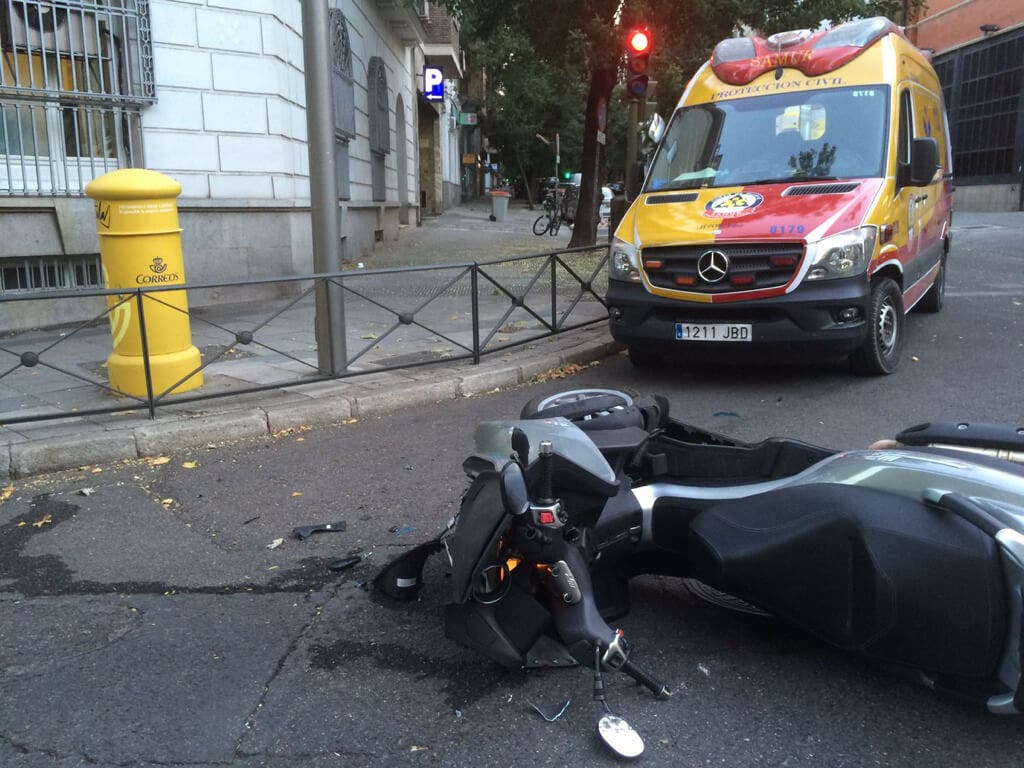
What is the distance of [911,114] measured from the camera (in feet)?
24.2

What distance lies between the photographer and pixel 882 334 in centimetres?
681

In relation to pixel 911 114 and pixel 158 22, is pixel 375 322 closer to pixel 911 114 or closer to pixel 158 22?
pixel 158 22

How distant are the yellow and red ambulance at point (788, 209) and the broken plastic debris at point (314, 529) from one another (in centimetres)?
322

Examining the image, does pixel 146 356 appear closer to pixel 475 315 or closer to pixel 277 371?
pixel 277 371

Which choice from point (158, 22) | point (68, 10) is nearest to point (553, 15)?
point (158, 22)

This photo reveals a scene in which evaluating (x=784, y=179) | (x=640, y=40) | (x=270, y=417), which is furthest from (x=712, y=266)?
(x=640, y=40)

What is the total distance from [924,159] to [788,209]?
4.29 feet

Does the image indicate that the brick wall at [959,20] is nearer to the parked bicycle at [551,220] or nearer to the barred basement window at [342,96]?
the parked bicycle at [551,220]

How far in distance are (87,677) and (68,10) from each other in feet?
27.6

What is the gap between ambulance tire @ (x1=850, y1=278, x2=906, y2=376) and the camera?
259 inches

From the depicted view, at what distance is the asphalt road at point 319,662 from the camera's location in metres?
2.52

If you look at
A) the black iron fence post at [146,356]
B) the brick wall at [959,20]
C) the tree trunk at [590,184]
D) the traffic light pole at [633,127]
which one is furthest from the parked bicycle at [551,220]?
the black iron fence post at [146,356]

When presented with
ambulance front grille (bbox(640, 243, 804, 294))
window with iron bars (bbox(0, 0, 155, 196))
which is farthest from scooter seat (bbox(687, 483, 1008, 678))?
window with iron bars (bbox(0, 0, 155, 196))

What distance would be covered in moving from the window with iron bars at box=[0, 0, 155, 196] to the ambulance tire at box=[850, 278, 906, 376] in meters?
A: 7.65
